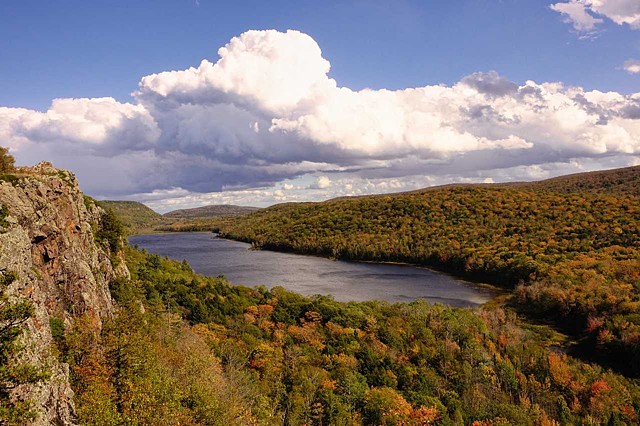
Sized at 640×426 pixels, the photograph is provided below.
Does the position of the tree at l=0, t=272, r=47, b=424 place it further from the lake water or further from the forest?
the lake water

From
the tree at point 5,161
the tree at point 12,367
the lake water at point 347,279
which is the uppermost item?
the tree at point 5,161

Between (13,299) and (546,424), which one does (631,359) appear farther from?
(13,299)

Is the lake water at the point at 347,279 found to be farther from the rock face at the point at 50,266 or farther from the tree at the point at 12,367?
the tree at the point at 12,367

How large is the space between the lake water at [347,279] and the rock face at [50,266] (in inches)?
3196

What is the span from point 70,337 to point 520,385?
236ft

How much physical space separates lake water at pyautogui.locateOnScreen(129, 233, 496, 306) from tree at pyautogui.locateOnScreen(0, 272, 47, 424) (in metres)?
97.3

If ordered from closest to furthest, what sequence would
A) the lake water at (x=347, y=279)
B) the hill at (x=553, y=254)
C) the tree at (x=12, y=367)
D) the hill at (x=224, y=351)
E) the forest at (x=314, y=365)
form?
the tree at (x=12, y=367)
the hill at (x=224, y=351)
the forest at (x=314, y=365)
the hill at (x=553, y=254)
the lake water at (x=347, y=279)

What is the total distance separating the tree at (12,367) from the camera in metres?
16.6

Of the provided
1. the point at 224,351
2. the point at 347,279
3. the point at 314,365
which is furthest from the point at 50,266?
the point at 347,279

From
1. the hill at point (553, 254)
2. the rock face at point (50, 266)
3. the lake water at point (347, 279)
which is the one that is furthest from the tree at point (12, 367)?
the lake water at point (347, 279)

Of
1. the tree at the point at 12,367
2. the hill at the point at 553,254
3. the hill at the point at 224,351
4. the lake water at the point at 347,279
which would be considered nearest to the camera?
the tree at the point at 12,367

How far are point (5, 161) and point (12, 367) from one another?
73.2 feet

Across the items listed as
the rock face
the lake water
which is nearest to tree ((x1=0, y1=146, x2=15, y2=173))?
the rock face

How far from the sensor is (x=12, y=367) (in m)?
17.3
